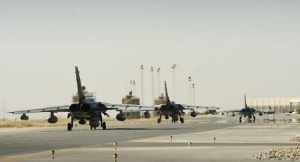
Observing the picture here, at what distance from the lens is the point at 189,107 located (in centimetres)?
10000

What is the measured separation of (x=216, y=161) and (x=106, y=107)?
1757 inches

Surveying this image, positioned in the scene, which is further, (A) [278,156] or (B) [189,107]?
(B) [189,107]

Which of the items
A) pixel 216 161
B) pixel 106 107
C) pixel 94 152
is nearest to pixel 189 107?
pixel 106 107

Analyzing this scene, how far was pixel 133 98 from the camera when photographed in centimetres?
18050

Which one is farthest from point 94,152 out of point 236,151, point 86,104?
point 86,104

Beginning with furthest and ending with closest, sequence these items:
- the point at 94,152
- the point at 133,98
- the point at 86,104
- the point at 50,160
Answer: the point at 133,98
the point at 86,104
the point at 94,152
the point at 50,160

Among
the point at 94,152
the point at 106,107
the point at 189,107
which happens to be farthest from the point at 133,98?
the point at 94,152

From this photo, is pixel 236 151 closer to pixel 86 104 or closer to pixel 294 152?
pixel 294 152

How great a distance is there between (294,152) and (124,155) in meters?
8.26

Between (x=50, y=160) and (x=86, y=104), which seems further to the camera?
(x=86, y=104)

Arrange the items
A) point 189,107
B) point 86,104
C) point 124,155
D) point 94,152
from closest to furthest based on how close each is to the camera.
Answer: point 124,155 → point 94,152 → point 86,104 → point 189,107

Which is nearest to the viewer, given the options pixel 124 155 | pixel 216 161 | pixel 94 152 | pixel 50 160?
pixel 216 161

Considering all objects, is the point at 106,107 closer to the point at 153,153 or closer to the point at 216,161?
the point at 153,153

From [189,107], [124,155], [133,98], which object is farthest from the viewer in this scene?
[133,98]
